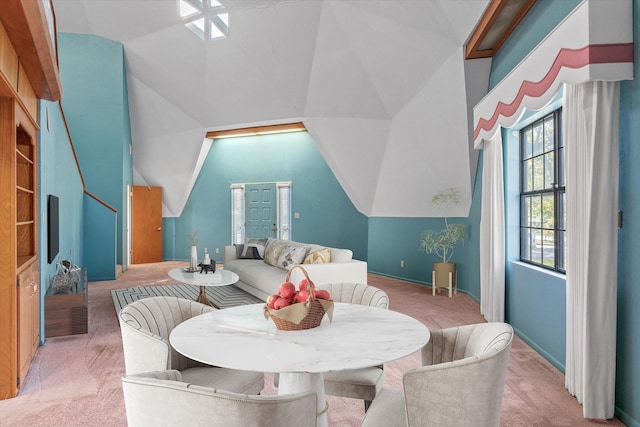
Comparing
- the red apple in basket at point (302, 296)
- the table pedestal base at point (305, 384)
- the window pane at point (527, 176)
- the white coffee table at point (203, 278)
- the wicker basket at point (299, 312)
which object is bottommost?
the white coffee table at point (203, 278)

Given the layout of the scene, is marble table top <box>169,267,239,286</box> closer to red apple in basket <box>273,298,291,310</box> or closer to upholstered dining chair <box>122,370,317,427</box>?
red apple in basket <box>273,298,291,310</box>

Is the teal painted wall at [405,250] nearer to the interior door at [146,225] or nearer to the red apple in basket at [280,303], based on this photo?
the interior door at [146,225]

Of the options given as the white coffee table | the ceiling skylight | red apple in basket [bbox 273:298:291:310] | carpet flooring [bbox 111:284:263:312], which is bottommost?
carpet flooring [bbox 111:284:263:312]

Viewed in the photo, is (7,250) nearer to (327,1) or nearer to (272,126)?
(327,1)

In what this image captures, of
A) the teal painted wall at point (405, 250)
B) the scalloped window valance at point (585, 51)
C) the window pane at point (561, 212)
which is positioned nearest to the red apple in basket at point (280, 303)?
the scalloped window valance at point (585, 51)

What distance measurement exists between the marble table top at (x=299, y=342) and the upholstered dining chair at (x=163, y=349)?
14cm

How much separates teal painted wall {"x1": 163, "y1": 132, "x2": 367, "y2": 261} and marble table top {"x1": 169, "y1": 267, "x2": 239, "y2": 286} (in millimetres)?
4140

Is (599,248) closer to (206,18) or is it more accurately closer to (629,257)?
(629,257)

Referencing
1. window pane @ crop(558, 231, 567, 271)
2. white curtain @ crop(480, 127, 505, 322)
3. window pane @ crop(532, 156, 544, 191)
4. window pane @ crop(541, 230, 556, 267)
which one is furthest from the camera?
white curtain @ crop(480, 127, 505, 322)

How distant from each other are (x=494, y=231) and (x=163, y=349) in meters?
4.11

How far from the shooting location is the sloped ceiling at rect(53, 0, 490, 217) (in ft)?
20.5

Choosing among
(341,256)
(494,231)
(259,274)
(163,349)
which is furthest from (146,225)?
(163,349)

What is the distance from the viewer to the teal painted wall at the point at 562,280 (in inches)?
107

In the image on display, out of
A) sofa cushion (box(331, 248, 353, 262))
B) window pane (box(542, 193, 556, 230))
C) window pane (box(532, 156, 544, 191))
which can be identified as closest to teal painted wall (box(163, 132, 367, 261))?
sofa cushion (box(331, 248, 353, 262))
